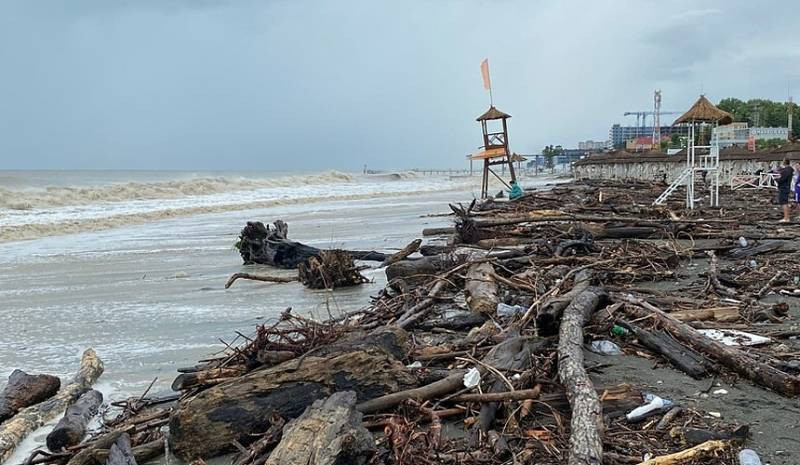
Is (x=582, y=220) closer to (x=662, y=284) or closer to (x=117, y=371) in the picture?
(x=662, y=284)

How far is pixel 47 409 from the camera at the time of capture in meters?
5.03

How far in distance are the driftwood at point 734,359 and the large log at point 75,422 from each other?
15.5 feet

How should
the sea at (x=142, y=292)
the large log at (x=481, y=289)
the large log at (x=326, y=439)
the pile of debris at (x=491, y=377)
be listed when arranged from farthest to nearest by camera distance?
1. the large log at (x=481, y=289)
2. the sea at (x=142, y=292)
3. the pile of debris at (x=491, y=377)
4. the large log at (x=326, y=439)

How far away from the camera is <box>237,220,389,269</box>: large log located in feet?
39.6

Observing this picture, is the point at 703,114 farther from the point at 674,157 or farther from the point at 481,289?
the point at 674,157

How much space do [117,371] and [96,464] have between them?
237 centimetres

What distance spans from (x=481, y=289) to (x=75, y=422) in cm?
446

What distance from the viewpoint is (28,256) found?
1606 centimetres

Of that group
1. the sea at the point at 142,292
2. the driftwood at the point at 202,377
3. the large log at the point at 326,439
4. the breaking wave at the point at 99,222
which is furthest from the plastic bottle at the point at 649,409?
the breaking wave at the point at 99,222

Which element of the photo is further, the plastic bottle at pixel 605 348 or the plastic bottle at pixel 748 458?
the plastic bottle at pixel 605 348

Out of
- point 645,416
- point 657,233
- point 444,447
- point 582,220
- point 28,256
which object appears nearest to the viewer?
point 444,447

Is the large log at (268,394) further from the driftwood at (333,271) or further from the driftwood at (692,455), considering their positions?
the driftwood at (333,271)

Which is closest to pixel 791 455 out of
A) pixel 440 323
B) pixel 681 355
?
pixel 681 355

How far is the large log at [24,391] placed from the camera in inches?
196
